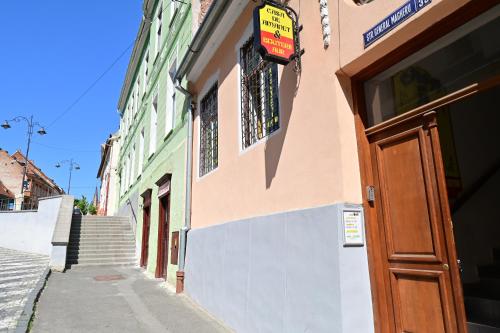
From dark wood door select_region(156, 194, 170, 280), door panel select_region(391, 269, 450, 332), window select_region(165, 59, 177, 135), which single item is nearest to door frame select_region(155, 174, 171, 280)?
dark wood door select_region(156, 194, 170, 280)

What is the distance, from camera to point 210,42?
7324 millimetres

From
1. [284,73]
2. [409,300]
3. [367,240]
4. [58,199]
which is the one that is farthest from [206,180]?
[58,199]

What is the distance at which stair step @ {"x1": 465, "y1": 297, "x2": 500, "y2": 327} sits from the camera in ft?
11.3

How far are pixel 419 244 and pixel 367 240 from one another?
49 centimetres

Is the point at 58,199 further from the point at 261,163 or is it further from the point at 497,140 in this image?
the point at 497,140

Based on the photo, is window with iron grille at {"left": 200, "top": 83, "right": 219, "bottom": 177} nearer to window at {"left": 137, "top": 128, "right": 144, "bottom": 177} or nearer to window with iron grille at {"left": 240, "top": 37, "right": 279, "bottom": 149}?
window with iron grille at {"left": 240, "top": 37, "right": 279, "bottom": 149}

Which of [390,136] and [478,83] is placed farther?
[390,136]

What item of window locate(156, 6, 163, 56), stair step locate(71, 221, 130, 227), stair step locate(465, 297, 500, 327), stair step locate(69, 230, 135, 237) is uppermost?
window locate(156, 6, 163, 56)

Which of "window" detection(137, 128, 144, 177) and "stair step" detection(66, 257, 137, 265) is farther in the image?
"window" detection(137, 128, 144, 177)

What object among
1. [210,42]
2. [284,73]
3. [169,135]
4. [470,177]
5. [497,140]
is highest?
[210,42]

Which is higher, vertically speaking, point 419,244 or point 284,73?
point 284,73

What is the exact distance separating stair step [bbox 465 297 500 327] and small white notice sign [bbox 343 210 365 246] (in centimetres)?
125

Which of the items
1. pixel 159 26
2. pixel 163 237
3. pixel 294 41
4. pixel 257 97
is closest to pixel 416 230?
pixel 294 41

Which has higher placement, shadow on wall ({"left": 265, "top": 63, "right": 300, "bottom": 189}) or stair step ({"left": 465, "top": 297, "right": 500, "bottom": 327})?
shadow on wall ({"left": 265, "top": 63, "right": 300, "bottom": 189})
